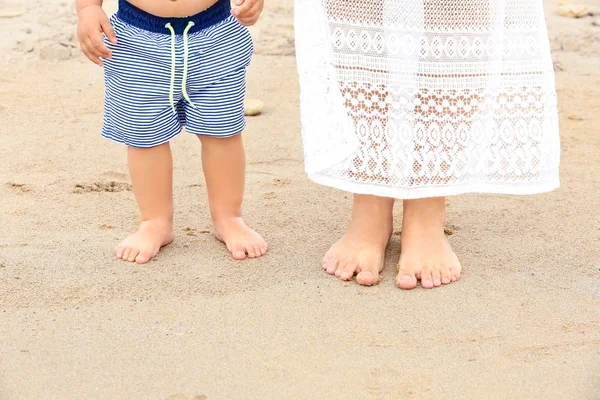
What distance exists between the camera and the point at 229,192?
2.68 m

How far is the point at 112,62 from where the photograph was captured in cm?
249

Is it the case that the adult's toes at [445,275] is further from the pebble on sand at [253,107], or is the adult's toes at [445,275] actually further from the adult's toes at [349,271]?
the pebble on sand at [253,107]

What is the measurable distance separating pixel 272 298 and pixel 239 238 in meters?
0.35

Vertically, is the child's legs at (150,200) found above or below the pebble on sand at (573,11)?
above

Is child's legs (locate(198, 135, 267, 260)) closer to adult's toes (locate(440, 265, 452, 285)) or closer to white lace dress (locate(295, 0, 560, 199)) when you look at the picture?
white lace dress (locate(295, 0, 560, 199))

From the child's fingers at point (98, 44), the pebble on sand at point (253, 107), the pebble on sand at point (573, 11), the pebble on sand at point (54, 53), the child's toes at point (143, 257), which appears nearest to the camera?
the child's fingers at point (98, 44)

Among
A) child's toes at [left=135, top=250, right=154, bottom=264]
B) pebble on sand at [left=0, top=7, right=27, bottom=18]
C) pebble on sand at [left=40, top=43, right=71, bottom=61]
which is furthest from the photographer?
pebble on sand at [left=0, top=7, right=27, bottom=18]

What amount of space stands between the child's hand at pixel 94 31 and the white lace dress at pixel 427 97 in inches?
20.7

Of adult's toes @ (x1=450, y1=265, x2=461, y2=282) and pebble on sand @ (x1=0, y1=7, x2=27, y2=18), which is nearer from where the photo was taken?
adult's toes @ (x1=450, y1=265, x2=461, y2=282)

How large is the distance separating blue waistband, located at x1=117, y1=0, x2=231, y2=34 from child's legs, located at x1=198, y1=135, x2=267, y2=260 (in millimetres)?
330

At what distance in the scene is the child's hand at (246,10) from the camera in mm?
2334

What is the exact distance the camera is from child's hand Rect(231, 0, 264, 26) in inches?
91.9

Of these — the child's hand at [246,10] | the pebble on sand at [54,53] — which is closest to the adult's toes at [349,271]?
the child's hand at [246,10]

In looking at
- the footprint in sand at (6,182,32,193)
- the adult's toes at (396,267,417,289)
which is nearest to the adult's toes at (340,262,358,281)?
the adult's toes at (396,267,417,289)
